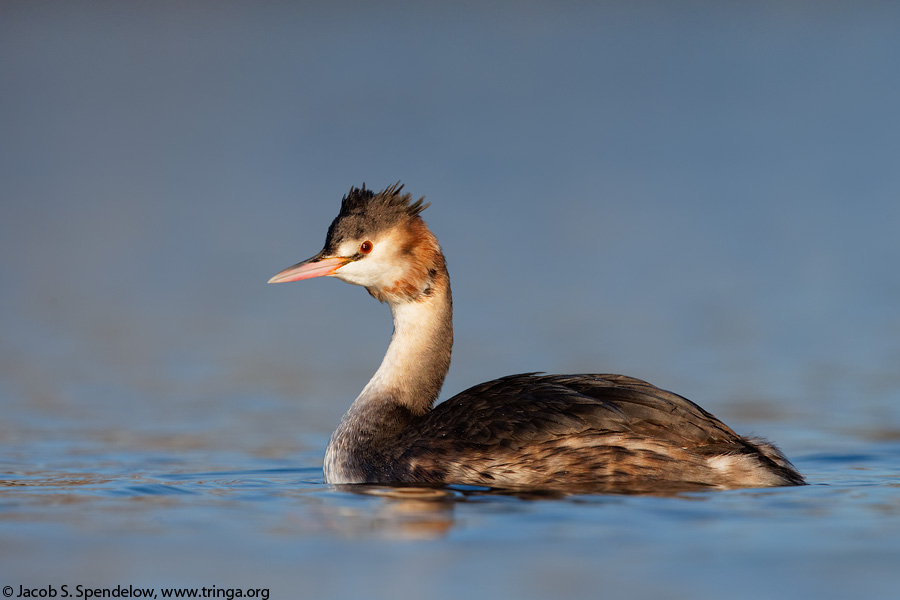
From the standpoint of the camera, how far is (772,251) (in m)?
20.5

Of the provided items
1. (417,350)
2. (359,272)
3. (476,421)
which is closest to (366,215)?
(359,272)

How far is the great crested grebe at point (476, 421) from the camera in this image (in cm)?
797

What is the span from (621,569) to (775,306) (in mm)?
11154

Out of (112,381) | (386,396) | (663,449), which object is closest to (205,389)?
(112,381)

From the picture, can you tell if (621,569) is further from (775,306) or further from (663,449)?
(775,306)

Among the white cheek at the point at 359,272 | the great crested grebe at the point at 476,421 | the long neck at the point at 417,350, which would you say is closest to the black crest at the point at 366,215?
the great crested grebe at the point at 476,421

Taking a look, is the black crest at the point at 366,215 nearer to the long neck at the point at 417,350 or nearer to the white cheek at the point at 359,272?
the white cheek at the point at 359,272

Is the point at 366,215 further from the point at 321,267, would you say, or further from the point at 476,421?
the point at 476,421

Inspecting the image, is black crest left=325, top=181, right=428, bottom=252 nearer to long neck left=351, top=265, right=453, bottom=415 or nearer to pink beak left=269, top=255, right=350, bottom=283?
pink beak left=269, top=255, right=350, bottom=283

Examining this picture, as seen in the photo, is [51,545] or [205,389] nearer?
[51,545]

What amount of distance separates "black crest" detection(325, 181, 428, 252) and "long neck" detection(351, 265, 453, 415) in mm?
479

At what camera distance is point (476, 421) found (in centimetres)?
832

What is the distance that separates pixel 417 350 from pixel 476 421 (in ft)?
3.39

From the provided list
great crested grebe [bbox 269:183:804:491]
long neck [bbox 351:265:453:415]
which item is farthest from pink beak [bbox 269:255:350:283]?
long neck [bbox 351:265:453:415]
